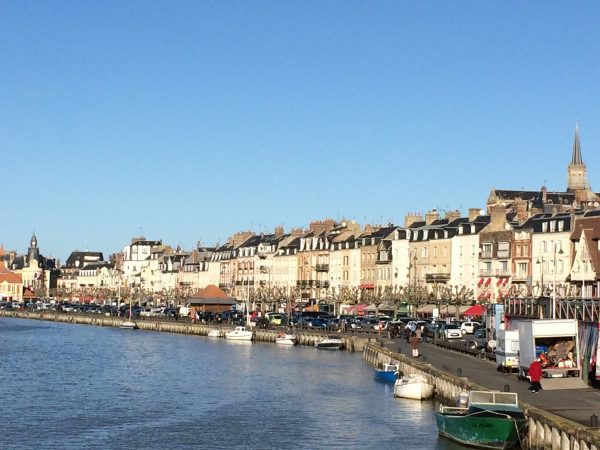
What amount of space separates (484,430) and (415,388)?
17.0m

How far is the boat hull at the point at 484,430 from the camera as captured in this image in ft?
135

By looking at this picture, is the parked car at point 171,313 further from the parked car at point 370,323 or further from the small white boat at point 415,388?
the small white boat at point 415,388

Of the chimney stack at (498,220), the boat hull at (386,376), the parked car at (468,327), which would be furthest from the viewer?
the chimney stack at (498,220)

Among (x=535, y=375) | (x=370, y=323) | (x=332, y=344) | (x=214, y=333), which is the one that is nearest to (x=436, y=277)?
(x=370, y=323)

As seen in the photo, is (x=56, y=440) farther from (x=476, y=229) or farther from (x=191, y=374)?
(x=476, y=229)

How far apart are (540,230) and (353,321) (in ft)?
76.7

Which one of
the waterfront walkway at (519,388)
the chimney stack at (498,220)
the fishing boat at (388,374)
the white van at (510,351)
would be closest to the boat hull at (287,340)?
the chimney stack at (498,220)

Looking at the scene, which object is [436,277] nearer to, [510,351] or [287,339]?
[287,339]

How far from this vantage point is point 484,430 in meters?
42.0

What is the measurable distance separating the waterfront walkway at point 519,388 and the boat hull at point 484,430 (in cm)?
159

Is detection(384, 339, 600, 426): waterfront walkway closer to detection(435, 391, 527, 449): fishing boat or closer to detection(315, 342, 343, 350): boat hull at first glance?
detection(435, 391, 527, 449): fishing boat

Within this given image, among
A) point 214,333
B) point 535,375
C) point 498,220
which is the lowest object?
point 535,375

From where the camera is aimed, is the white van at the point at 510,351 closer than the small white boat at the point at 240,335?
Yes

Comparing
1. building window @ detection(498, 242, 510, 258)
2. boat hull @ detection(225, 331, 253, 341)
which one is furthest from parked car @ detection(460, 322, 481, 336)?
boat hull @ detection(225, 331, 253, 341)
